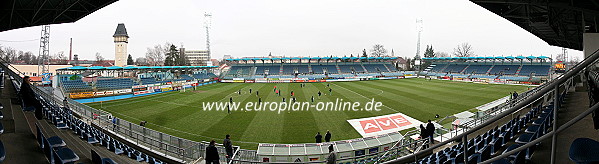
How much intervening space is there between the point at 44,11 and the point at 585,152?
18926mm

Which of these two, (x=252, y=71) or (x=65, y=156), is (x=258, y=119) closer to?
(x=65, y=156)

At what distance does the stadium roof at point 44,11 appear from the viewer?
36.2ft

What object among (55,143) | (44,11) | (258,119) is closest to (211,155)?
(55,143)

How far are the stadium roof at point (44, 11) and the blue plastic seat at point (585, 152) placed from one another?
16.3 metres

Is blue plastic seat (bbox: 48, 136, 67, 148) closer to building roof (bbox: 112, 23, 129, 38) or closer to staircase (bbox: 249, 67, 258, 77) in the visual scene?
staircase (bbox: 249, 67, 258, 77)

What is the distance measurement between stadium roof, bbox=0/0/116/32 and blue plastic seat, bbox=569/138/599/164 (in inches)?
642

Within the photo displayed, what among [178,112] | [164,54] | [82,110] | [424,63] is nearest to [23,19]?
[82,110]

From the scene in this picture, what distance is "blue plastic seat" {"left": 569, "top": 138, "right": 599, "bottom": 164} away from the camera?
8.20 ft

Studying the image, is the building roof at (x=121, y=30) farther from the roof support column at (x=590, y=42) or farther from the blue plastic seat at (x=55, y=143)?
the roof support column at (x=590, y=42)

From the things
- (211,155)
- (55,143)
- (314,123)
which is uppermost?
(55,143)

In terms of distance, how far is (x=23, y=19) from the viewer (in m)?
12.3

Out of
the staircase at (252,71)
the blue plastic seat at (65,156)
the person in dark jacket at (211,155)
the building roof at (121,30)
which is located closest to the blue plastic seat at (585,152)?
the blue plastic seat at (65,156)

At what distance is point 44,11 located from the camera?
40.4 feet

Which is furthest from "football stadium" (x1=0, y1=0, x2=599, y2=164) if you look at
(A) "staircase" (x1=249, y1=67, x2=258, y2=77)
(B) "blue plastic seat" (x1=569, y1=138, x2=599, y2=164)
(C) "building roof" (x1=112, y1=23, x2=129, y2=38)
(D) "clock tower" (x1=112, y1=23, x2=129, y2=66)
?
(C) "building roof" (x1=112, y1=23, x2=129, y2=38)
